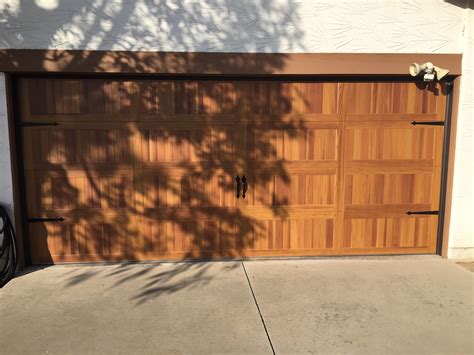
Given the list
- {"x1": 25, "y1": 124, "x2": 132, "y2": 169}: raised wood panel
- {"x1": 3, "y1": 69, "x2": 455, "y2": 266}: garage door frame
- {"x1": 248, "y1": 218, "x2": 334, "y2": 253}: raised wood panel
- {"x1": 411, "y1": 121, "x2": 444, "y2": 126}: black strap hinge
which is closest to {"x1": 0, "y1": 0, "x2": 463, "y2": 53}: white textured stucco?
{"x1": 3, "y1": 69, "x2": 455, "y2": 266}: garage door frame

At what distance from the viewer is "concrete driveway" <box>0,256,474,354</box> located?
12.1 feet

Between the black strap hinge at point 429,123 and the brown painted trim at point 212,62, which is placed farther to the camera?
the black strap hinge at point 429,123

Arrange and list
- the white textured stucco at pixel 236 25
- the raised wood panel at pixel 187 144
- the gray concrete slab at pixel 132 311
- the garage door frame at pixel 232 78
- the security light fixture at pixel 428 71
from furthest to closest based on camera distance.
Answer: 1. the raised wood panel at pixel 187 144
2. the security light fixture at pixel 428 71
3. the garage door frame at pixel 232 78
4. the white textured stucco at pixel 236 25
5. the gray concrete slab at pixel 132 311

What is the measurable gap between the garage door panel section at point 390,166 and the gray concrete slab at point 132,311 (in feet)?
6.04

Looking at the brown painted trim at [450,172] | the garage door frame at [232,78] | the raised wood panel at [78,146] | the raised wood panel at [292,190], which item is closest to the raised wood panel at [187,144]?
the raised wood panel at [78,146]

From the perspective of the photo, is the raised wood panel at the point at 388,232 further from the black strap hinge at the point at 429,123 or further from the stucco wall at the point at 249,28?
the black strap hinge at the point at 429,123

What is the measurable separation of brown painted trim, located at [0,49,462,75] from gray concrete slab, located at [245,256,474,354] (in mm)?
2426

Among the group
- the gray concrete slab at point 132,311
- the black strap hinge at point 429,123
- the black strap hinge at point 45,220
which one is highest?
the black strap hinge at point 429,123

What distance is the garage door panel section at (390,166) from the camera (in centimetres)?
574

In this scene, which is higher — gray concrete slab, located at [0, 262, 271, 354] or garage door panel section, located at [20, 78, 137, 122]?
garage door panel section, located at [20, 78, 137, 122]

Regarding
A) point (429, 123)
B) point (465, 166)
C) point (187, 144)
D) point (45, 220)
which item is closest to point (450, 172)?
point (465, 166)

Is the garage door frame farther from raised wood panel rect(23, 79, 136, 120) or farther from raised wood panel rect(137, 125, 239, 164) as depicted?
raised wood panel rect(137, 125, 239, 164)

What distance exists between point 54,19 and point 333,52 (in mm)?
3346

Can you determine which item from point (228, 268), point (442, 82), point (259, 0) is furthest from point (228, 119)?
point (442, 82)
